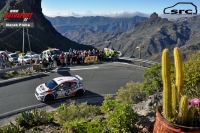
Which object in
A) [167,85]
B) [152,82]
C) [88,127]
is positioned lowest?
[152,82]

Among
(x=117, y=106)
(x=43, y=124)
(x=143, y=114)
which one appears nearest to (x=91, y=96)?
(x=43, y=124)

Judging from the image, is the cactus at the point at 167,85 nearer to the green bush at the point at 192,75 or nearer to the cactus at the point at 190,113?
the cactus at the point at 190,113

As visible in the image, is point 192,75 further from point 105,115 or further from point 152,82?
point 152,82

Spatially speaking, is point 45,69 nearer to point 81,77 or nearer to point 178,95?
point 81,77

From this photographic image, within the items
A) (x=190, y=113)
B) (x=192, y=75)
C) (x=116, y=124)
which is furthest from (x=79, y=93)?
(x=190, y=113)

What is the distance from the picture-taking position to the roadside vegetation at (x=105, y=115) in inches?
218

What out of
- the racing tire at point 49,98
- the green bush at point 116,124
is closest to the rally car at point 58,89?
the racing tire at point 49,98

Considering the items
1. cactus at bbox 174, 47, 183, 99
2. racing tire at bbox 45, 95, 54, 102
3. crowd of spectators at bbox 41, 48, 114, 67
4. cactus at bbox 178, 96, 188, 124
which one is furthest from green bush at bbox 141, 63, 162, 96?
crowd of spectators at bbox 41, 48, 114, 67

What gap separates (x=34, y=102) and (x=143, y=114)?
10.2 metres

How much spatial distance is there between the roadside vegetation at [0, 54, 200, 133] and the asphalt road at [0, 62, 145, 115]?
4266mm

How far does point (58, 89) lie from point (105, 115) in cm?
995

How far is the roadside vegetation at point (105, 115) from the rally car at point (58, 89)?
402 centimetres

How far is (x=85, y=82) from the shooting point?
19938 millimetres

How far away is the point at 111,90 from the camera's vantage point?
59.9ft
